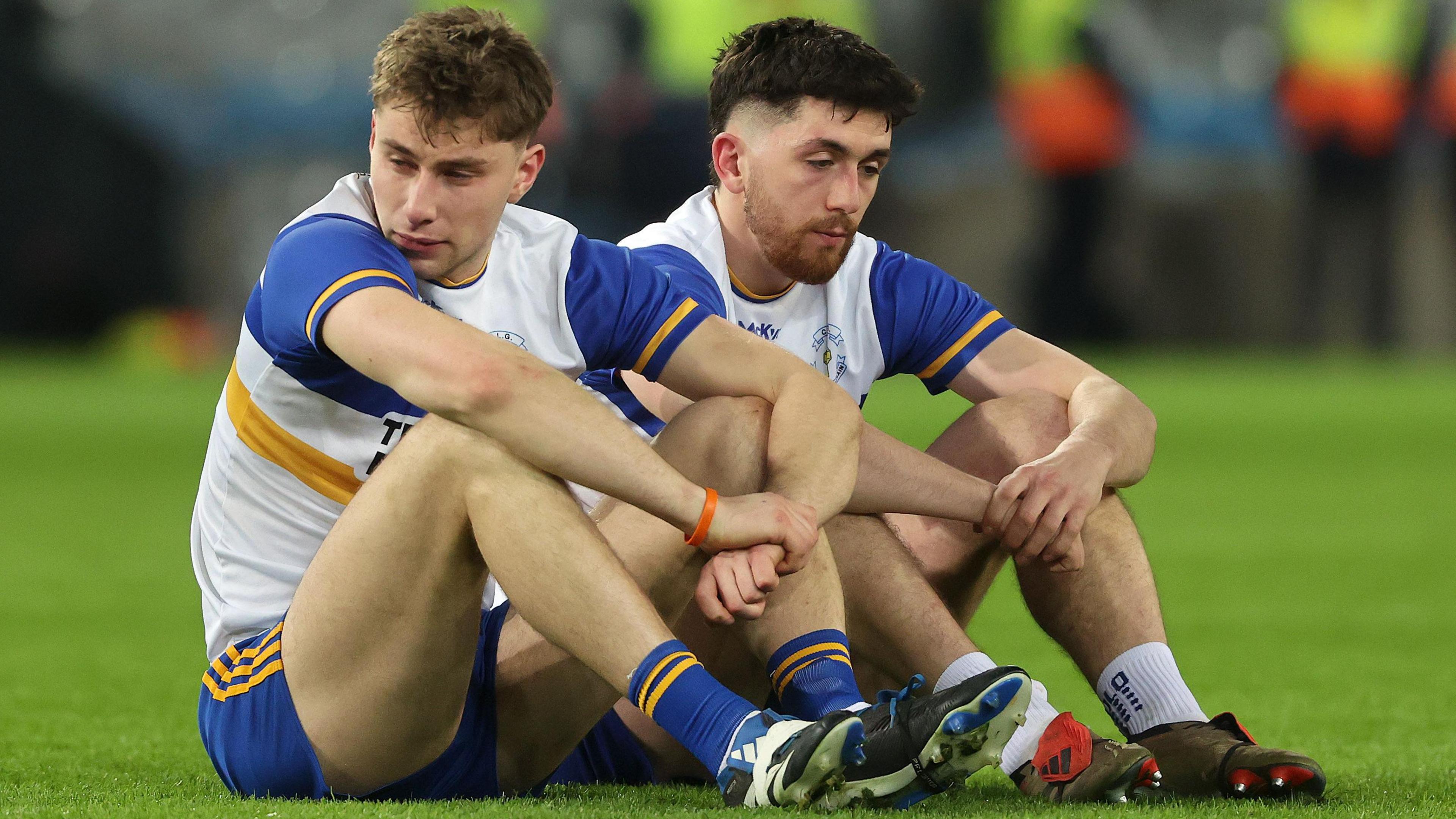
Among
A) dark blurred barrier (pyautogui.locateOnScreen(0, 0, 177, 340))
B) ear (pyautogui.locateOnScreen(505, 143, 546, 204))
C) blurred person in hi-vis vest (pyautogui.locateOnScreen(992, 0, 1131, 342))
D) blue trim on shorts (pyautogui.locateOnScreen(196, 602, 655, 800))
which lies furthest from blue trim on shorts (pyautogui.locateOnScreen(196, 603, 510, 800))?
blurred person in hi-vis vest (pyautogui.locateOnScreen(992, 0, 1131, 342))

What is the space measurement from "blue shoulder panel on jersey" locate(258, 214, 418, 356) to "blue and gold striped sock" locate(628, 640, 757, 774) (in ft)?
2.24

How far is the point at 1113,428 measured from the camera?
3.14 meters

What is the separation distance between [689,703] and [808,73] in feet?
4.88

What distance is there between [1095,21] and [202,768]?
14.6 metres

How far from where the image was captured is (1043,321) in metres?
16.5

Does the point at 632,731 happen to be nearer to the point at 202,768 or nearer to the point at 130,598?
the point at 202,768

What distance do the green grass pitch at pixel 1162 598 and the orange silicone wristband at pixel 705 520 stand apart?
0.40 m

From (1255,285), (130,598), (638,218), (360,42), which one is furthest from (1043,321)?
(130,598)

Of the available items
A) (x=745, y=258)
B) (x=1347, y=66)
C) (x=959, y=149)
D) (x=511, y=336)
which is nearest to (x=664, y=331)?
(x=511, y=336)

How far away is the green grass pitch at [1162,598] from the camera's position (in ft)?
9.44

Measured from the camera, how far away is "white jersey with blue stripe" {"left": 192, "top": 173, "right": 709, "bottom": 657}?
2611 mm

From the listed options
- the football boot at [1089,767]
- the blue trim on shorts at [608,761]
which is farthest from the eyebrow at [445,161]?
the football boot at [1089,767]

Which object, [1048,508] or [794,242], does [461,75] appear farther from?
[1048,508]

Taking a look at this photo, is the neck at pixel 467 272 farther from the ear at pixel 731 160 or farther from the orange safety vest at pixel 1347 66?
the orange safety vest at pixel 1347 66
